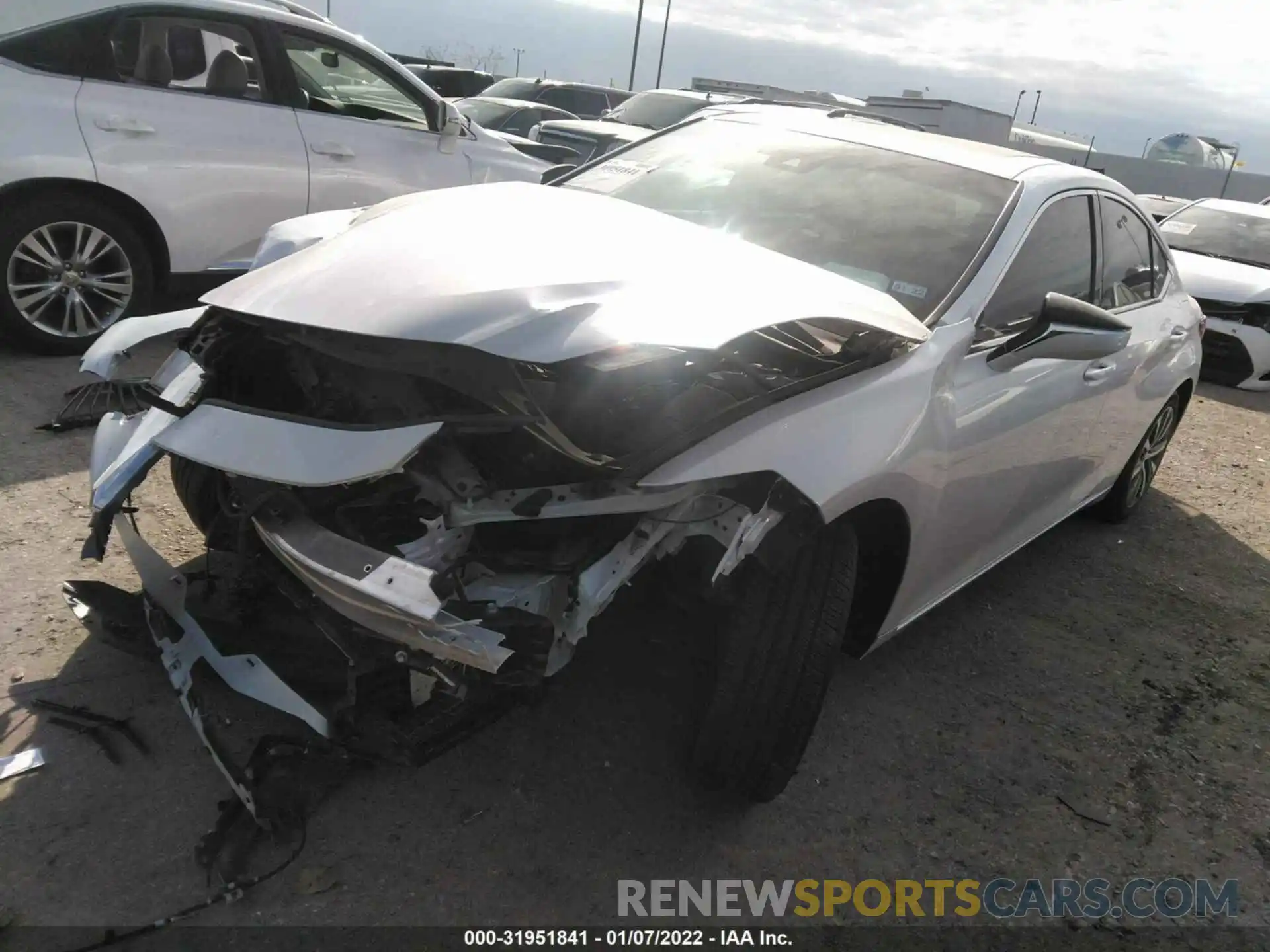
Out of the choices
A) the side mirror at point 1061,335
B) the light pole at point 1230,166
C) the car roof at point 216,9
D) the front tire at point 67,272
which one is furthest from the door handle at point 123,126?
the light pole at point 1230,166

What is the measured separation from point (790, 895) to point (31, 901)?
1.69 meters

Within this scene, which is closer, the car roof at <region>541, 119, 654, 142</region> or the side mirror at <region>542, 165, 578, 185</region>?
the side mirror at <region>542, 165, 578, 185</region>

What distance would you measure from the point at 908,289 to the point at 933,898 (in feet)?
5.57

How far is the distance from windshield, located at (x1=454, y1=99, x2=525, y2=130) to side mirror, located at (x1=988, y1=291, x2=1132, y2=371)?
877 cm

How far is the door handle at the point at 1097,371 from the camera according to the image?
3.33m

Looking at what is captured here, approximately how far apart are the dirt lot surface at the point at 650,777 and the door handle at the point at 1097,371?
101 centimetres

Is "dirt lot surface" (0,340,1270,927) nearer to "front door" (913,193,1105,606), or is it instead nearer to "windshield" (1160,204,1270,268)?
"front door" (913,193,1105,606)

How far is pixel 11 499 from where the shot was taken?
3.39 m

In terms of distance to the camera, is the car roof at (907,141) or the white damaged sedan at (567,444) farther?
the car roof at (907,141)

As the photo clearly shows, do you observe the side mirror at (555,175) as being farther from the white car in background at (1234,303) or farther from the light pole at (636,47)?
the light pole at (636,47)

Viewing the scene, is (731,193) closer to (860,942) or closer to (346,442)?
(346,442)

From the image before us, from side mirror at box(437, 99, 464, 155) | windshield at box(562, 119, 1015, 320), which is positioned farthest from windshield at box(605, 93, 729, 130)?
windshield at box(562, 119, 1015, 320)

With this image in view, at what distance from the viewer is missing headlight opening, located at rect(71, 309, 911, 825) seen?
197cm

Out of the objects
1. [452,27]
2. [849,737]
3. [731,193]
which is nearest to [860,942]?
[849,737]
